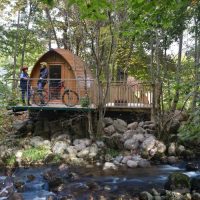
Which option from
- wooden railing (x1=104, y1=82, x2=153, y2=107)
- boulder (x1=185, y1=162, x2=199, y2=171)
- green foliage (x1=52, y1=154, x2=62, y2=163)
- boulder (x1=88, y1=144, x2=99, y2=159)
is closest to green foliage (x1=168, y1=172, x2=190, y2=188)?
boulder (x1=185, y1=162, x2=199, y2=171)

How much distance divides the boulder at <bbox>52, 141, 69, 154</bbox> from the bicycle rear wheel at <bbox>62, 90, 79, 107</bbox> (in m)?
1.98

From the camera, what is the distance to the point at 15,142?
52.5ft

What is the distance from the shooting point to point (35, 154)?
1495 centimetres

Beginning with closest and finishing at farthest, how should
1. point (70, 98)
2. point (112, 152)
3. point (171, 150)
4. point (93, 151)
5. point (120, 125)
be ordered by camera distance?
point (93, 151), point (112, 152), point (171, 150), point (70, 98), point (120, 125)

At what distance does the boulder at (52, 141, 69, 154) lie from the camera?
1520 cm

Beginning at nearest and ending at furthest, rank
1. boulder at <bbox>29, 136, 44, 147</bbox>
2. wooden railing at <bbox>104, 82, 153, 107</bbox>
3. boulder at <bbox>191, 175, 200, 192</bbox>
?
boulder at <bbox>191, 175, 200, 192</bbox>
boulder at <bbox>29, 136, 44, 147</bbox>
wooden railing at <bbox>104, 82, 153, 107</bbox>

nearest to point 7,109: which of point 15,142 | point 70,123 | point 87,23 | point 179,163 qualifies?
point 15,142

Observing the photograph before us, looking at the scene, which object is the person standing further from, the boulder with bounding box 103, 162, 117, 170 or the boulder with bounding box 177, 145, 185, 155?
the boulder with bounding box 177, 145, 185, 155

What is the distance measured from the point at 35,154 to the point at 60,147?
1.10 meters

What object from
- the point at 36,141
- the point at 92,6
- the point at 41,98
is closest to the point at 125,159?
the point at 36,141

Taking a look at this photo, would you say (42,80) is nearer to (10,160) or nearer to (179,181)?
(10,160)

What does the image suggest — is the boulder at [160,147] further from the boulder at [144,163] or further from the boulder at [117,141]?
the boulder at [117,141]

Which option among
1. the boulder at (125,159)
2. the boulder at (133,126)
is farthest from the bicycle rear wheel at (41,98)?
the boulder at (125,159)

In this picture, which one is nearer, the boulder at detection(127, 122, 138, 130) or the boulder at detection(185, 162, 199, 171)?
the boulder at detection(185, 162, 199, 171)
